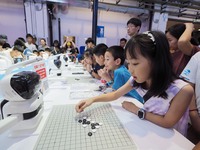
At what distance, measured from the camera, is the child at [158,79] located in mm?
634

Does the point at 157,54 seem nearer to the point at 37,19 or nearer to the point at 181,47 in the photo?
the point at 181,47

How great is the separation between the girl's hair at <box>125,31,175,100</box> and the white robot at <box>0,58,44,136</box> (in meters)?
0.53

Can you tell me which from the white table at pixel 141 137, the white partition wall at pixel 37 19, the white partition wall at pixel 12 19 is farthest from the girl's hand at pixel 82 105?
the white partition wall at pixel 12 19

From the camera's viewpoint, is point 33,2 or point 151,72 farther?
point 33,2

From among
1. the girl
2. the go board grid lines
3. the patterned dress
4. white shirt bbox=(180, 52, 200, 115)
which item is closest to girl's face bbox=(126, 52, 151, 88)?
the patterned dress

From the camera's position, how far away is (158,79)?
692 mm

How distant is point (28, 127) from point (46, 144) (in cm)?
14

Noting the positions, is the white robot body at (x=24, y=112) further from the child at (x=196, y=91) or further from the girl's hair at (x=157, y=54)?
the child at (x=196, y=91)

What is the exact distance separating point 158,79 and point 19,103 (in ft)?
2.24

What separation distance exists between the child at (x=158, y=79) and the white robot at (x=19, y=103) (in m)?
0.25

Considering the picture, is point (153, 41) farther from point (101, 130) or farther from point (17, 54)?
point (17, 54)

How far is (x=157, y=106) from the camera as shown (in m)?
0.71

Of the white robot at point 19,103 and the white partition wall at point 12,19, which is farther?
the white partition wall at point 12,19

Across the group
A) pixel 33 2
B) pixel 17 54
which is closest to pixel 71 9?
pixel 33 2
